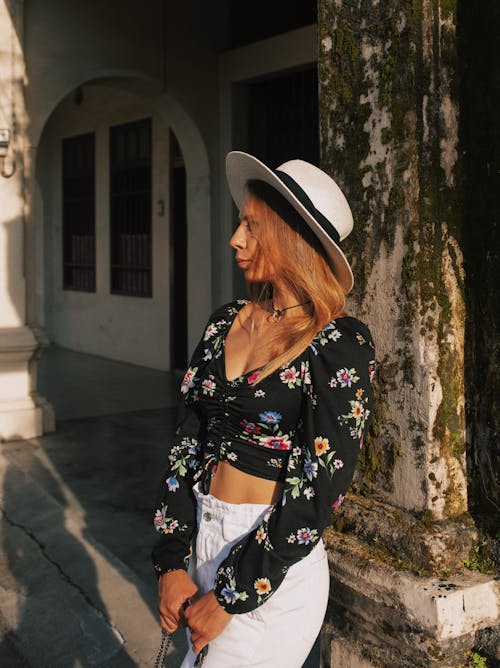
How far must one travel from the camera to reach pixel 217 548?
2016mm

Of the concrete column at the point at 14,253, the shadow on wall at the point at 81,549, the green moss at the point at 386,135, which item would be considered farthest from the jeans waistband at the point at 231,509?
the concrete column at the point at 14,253

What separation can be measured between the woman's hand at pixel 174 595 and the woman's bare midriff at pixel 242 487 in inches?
8.7

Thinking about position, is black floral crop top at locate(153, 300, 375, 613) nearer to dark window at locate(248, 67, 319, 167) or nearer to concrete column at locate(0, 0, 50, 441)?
concrete column at locate(0, 0, 50, 441)

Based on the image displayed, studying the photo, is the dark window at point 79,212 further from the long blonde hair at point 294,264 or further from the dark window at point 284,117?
the long blonde hair at point 294,264

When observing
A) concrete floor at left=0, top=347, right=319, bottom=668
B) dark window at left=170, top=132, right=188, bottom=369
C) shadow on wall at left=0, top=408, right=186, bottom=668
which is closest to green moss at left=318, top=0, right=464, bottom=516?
concrete floor at left=0, top=347, right=319, bottom=668

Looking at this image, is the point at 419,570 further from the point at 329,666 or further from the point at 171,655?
the point at 171,655

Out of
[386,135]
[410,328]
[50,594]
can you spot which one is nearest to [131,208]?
[50,594]

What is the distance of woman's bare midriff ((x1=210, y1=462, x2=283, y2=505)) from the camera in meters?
1.99

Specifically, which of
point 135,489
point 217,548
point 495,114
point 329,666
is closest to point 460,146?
point 495,114

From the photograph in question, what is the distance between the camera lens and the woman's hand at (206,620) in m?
1.91

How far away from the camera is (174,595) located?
2.07 m

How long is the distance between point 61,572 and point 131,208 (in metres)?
8.21

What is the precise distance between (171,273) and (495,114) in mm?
9081

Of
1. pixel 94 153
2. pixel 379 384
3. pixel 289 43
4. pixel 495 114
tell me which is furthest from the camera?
pixel 94 153
